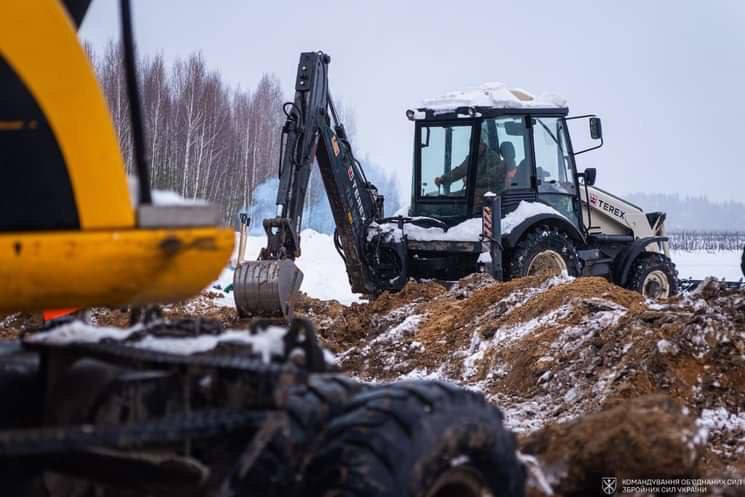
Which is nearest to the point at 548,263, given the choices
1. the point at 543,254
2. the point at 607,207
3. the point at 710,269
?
the point at 543,254

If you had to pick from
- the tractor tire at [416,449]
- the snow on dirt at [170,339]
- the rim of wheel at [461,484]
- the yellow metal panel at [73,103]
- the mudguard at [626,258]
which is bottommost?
the mudguard at [626,258]

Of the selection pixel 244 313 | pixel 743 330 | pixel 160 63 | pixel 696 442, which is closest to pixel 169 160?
pixel 160 63

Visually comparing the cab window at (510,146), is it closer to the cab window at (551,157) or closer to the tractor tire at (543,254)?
the cab window at (551,157)

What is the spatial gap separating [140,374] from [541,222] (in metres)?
11.3

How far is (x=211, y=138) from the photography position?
121 feet

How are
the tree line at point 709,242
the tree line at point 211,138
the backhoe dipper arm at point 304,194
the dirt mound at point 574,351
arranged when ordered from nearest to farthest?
the dirt mound at point 574,351 → the backhoe dipper arm at point 304,194 → the tree line at point 211,138 → the tree line at point 709,242

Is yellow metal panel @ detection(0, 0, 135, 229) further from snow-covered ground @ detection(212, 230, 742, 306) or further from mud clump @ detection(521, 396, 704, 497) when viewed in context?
snow-covered ground @ detection(212, 230, 742, 306)

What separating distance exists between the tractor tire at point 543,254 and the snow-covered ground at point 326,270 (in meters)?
5.46

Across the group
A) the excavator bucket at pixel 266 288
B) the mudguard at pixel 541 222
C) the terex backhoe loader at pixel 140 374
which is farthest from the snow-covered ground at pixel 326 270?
the terex backhoe loader at pixel 140 374

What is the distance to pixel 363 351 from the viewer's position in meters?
10.7

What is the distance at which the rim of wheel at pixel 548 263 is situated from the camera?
13859mm

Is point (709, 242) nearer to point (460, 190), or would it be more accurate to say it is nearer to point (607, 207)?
point (607, 207)

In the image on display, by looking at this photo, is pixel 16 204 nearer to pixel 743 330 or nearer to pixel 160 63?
pixel 743 330

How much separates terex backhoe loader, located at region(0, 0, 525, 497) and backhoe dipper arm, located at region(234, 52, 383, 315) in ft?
25.0
